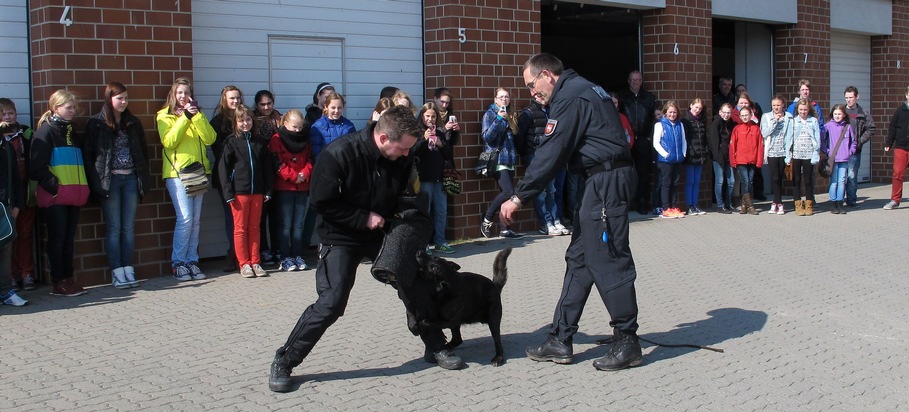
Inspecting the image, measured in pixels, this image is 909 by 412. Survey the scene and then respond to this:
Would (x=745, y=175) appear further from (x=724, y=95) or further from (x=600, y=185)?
(x=600, y=185)

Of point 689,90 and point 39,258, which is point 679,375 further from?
point 689,90

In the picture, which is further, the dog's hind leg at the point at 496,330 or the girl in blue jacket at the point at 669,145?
the girl in blue jacket at the point at 669,145

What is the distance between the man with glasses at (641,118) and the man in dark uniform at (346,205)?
913cm

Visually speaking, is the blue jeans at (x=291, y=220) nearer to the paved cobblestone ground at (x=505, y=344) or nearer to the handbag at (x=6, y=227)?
the paved cobblestone ground at (x=505, y=344)

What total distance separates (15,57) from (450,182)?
473 cm

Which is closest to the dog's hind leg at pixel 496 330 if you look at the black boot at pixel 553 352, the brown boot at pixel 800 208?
the black boot at pixel 553 352

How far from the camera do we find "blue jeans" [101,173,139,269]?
29.8 feet

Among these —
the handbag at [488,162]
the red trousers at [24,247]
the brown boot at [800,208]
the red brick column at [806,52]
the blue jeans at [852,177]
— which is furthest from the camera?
the red brick column at [806,52]

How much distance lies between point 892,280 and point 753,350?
11.1 feet

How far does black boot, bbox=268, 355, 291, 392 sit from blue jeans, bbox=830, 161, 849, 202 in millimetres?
11631

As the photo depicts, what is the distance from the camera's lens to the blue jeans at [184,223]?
949 centimetres

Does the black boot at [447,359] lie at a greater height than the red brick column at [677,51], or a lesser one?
lesser

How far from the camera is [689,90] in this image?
15.7 metres

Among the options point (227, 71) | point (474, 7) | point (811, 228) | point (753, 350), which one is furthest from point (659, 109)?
point (753, 350)
